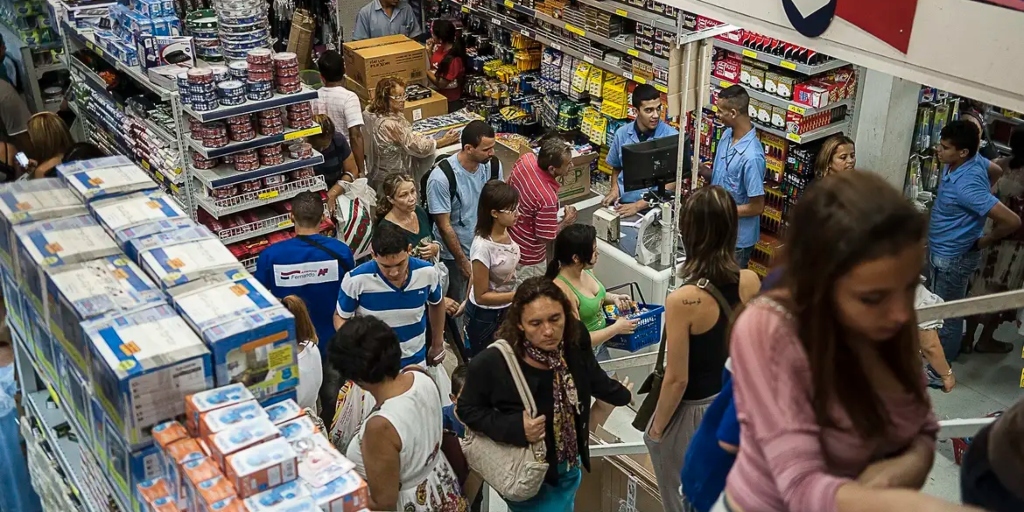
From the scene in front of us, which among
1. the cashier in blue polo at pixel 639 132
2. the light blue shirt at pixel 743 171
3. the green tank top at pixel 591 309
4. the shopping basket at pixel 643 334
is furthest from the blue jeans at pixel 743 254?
the green tank top at pixel 591 309

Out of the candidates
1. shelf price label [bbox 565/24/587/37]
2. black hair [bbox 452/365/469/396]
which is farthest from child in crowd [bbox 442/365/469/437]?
shelf price label [bbox 565/24/587/37]

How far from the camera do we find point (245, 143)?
5.88m

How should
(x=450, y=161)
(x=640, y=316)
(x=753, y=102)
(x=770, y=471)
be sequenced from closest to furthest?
(x=770, y=471) < (x=640, y=316) < (x=450, y=161) < (x=753, y=102)

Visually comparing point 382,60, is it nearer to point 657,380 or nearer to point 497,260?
point 497,260

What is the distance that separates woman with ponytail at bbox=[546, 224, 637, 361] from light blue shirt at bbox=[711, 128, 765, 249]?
162 cm

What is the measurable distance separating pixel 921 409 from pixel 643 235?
12.9 ft

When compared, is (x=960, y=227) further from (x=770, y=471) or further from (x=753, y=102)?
(x=770, y=471)

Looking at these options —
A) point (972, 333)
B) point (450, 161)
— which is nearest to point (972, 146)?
point (972, 333)

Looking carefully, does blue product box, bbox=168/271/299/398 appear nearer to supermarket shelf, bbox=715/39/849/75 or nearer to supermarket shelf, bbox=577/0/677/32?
supermarket shelf, bbox=715/39/849/75

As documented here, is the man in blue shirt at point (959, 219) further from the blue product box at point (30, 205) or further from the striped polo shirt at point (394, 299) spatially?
the blue product box at point (30, 205)

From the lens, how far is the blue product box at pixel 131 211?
10.9 ft

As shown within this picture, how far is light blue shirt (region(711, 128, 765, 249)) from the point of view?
19.7 ft

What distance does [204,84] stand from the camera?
565 centimetres

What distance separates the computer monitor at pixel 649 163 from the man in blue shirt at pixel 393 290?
140 centimetres
